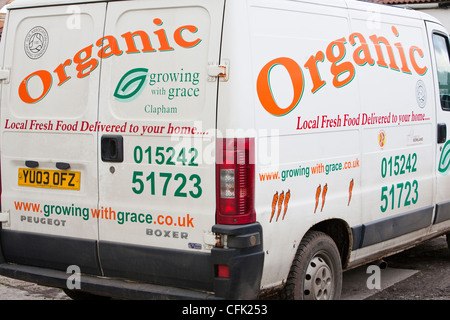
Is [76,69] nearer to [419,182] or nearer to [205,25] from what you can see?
[205,25]

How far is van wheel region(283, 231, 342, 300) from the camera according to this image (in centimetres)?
482

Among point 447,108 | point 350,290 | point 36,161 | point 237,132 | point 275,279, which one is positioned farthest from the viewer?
point 447,108

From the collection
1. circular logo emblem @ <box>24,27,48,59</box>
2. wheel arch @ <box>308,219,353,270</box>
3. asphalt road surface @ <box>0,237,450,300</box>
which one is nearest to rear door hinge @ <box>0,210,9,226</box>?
asphalt road surface @ <box>0,237,450,300</box>

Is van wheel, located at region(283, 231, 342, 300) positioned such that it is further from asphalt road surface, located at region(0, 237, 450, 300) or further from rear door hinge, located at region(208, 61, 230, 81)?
rear door hinge, located at region(208, 61, 230, 81)

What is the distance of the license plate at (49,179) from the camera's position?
4.91 meters

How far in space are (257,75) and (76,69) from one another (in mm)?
1337

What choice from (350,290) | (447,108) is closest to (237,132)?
(350,290)

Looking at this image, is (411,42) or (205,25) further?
(411,42)

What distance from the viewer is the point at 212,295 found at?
14.4 feet

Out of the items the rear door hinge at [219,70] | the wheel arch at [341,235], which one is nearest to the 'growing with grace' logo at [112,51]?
the rear door hinge at [219,70]

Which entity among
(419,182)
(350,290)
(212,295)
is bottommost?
(350,290)

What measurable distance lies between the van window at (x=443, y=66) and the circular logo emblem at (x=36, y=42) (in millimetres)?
3658

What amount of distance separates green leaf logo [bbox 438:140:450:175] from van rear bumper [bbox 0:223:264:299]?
2.83 meters

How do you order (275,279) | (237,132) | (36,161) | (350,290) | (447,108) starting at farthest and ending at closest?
(447,108) → (350,290) → (36,161) → (275,279) → (237,132)
